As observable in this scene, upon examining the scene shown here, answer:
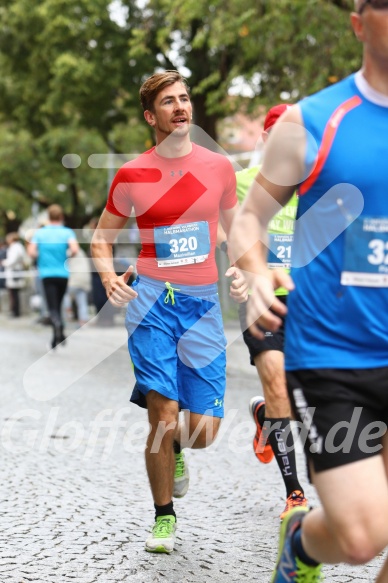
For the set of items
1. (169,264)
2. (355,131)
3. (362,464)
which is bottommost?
(169,264)

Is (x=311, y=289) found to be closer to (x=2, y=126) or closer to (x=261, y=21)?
(x=261, y=21)

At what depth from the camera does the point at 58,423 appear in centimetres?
902

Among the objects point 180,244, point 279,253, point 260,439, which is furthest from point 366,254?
point 260,439

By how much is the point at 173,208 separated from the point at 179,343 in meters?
0.62

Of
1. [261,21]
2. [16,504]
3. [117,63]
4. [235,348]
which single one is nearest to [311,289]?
[16,504]

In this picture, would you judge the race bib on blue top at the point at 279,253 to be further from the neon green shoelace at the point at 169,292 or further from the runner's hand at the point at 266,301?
the runner's hand at the point at 266,301

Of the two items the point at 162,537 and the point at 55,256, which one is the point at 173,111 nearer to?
the point at 162,537

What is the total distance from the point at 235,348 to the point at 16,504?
10.6 meters

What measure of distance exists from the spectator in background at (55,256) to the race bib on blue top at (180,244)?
10.4 m

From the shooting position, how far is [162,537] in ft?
16.0

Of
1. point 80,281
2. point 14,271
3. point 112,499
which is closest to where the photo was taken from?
point 112,499

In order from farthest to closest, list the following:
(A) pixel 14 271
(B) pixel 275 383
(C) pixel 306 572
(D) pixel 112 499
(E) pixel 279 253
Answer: (A) pixel 14 271 < (D) pixel 112 499 < (E) pixel 279 253 < (B) pixel 275 383 < (C) pixel 306 572

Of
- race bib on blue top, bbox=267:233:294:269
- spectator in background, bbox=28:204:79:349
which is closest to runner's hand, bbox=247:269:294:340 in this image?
race bib on blue top, bbox=267:233:294:269

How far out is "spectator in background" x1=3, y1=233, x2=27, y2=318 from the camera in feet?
83.9
